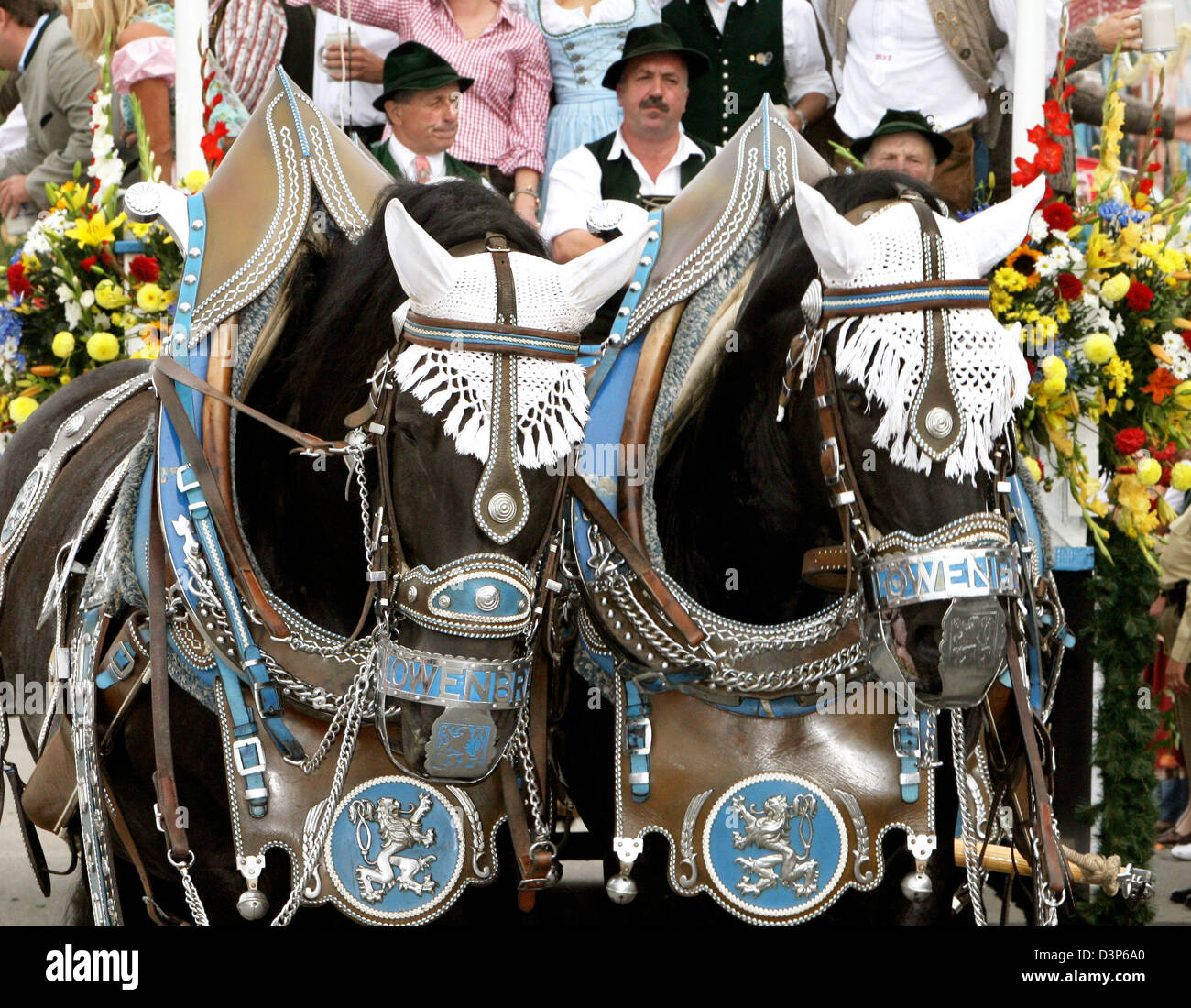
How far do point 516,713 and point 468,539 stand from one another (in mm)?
309

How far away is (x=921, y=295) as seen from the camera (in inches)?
Answer: 108

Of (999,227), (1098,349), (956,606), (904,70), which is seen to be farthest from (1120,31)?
(956,606)

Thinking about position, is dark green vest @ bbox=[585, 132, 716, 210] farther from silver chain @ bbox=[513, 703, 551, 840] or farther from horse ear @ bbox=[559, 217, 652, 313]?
silver chain @ bbox=[513, 703, 551, 840]

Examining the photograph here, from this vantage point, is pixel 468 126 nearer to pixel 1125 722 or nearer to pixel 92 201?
pixel 92 201

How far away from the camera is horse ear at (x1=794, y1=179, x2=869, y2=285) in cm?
276

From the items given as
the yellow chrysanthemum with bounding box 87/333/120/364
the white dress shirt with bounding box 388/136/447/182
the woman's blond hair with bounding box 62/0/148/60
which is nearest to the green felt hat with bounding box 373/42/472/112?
the white dress shirt with bounding box 388/136/447/182

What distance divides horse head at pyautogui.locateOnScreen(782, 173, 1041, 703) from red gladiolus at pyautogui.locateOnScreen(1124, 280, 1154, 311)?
1.28 metres

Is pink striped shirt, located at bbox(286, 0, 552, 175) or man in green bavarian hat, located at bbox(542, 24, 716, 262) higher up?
pink striped shirt, located at bbox(286, 0, 552, 175)

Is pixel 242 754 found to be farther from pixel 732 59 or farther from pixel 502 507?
pixel 732 59

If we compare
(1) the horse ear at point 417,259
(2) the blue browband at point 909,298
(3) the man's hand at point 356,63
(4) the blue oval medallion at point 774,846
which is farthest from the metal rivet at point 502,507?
(3) the man's hand at point 356,63

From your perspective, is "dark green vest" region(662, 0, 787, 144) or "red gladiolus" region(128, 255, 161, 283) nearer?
"red gladiolus" region(128, 255, 161, 283)

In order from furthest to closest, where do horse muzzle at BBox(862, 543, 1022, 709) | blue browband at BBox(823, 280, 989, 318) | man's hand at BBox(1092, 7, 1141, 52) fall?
man's hand at BBox(1092, 7, 1141, 52) → blue browband at BBox(823, 280, 989, 318) → horse muzzle at BBox(862, 543, 1022, 709)

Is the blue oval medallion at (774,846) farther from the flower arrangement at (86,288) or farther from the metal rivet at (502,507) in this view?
the flower arrangement at (86,288)
